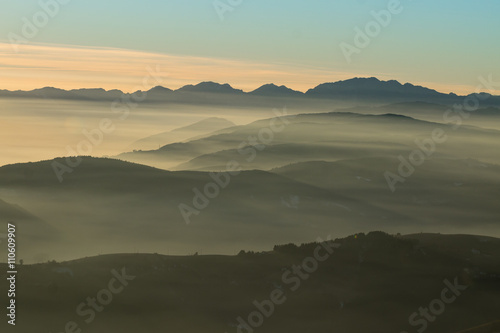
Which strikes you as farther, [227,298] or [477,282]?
[477,282]

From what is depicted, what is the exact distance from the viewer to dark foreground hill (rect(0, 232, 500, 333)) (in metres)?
51.8

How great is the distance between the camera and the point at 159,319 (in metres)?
51.7

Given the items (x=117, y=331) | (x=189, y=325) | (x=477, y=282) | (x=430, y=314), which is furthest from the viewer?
(x=477, y=282)

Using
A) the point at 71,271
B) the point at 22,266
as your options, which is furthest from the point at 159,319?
the point at 22,266

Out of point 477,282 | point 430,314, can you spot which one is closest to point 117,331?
point 430,314

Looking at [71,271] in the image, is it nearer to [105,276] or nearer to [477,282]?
[105,276]

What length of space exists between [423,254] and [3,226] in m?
96.8

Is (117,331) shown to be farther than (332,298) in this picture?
No

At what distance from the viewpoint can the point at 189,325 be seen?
5128 centimetres

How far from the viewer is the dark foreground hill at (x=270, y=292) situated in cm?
5181

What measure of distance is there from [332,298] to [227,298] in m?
9.82

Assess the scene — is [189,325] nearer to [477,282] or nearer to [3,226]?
[477,282]

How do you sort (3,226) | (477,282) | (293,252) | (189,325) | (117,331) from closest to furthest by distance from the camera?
(117,331) < (189,325) < (477,282) < (293,252) < (3,226)

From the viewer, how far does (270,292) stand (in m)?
60.9
